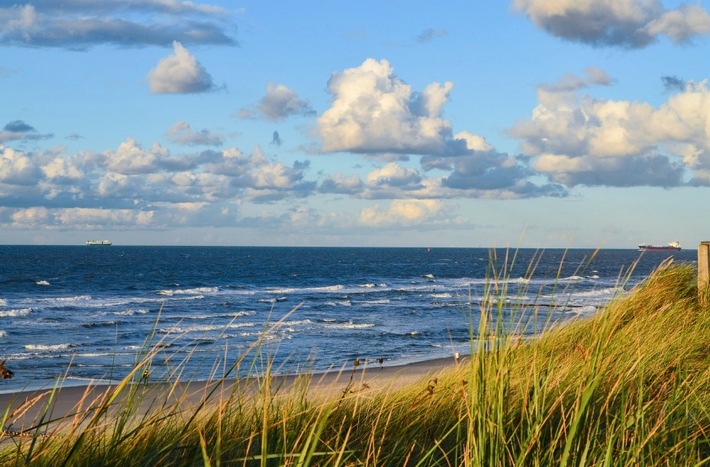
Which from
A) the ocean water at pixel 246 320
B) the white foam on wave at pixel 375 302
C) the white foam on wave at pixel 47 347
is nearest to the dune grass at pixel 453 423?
the ocean water at pixel 246 320

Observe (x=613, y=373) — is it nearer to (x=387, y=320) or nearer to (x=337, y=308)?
(x=387, y=320)

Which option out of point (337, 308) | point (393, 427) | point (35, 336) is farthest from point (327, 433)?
point (337, 308)

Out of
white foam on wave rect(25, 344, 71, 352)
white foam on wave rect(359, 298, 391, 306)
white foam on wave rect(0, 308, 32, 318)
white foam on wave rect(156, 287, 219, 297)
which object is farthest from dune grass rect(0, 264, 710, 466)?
white foam on wave rect(156, 287, 219, 297)

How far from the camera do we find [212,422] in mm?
4398

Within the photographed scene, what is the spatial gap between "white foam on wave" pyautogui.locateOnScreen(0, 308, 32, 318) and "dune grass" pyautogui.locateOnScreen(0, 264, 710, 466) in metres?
31.5

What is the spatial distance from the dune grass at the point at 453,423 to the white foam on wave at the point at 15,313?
103 ft

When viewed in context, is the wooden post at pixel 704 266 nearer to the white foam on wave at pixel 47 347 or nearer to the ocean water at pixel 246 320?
the ocean water at pixel 246 320

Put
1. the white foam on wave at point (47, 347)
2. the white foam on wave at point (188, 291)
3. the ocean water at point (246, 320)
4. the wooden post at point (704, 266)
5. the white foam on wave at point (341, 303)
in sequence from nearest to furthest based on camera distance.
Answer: the ocean water at point (246, 320), the wooden post at point (704, 266), the white foam on wave at point (47, 347), the white foam on wave at point (341, 303), the white foam on wave at point (188, 291)

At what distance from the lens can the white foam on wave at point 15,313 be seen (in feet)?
113

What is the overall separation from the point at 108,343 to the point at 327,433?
20.8 m

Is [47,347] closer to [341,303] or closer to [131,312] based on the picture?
[131,312]

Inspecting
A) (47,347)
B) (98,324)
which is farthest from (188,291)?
(47,347)

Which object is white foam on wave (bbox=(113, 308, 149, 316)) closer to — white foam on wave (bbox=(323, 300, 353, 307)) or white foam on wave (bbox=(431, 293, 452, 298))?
white foam on wave (bbox=(323, 300, 353, 307))

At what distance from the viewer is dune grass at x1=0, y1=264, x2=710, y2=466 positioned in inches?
→ 133
